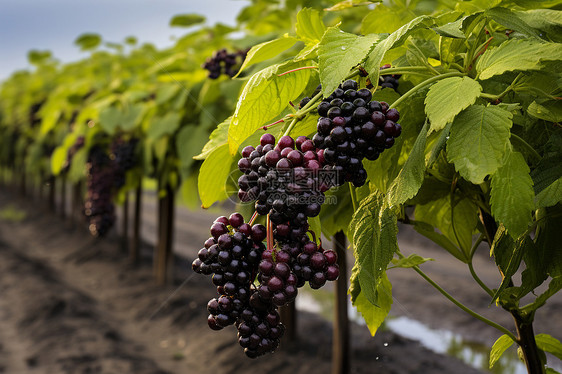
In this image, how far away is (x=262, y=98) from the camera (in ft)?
3.63

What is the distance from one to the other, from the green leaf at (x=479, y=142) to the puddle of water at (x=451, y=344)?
11.5 feet

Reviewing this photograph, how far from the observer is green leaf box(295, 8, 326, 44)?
4.27ft

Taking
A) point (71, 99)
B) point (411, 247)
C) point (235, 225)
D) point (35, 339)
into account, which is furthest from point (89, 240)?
point (235, 225)

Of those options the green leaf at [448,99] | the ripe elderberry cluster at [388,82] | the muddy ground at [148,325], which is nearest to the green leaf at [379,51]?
the green leaf at [448,99]

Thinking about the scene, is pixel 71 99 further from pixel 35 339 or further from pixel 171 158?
pixel 35 339

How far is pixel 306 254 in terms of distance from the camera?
3.32 ft

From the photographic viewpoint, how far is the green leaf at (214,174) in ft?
4.05

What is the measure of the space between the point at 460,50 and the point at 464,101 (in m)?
0.37

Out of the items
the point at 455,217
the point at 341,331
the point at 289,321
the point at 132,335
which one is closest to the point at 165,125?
the point at 289,321

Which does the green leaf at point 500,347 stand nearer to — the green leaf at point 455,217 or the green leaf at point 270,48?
the green leaf at point 455,217

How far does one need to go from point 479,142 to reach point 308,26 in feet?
1.98

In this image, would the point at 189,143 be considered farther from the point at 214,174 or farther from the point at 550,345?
the point at 550,345

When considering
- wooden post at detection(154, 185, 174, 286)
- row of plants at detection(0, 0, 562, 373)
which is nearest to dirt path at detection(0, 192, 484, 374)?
wooden post at detection(154, 185, 174, 286)

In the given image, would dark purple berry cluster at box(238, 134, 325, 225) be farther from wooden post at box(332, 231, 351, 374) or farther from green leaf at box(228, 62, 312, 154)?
wooden post at box(332, 231, 351, 374)
